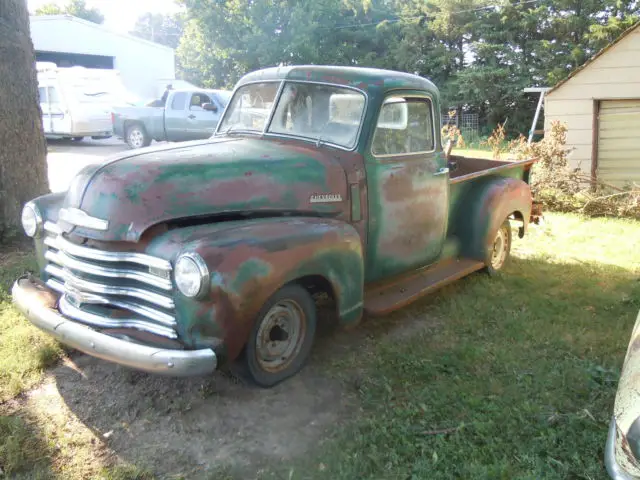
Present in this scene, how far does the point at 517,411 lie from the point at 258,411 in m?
1.54

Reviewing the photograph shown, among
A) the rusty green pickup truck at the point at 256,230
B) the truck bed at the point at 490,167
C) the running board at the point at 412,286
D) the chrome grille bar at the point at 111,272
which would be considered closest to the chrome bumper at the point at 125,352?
the rusty green pickup truck at the point at 256,230

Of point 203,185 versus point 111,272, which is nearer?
point 111,272

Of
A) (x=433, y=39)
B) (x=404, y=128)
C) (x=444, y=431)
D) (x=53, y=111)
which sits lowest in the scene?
(x=444, y=431)

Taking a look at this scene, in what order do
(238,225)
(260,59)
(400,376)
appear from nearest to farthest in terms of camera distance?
(238,225)
(400,376)
(260,59)

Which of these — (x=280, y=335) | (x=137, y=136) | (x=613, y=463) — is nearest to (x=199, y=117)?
(x=137, y=136)

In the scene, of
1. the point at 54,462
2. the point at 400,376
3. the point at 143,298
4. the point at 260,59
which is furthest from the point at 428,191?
the point at 260,59

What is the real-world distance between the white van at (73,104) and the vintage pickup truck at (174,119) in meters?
0.72

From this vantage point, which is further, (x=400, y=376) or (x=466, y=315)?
(x=466, y=315)

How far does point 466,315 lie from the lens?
4.86 meters

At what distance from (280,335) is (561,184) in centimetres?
718

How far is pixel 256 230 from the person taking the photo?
10.8ft

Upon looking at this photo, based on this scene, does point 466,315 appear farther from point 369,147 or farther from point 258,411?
point 258,411

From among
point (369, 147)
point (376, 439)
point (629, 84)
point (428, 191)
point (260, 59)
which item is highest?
point (260, 59)

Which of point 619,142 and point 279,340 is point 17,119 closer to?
point 279,340
